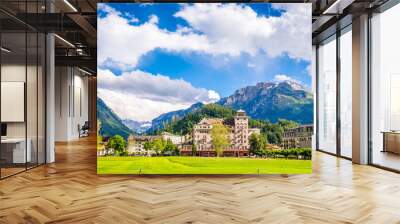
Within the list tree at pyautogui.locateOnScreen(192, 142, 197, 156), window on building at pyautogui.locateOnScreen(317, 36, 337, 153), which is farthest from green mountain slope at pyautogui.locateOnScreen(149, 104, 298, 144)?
window on building at pyautogui.locateOnScreen(317, 36, 337, 153)

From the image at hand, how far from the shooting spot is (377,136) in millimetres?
7730

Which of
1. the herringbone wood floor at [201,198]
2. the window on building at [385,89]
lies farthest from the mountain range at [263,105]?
the window on building at [385,89]

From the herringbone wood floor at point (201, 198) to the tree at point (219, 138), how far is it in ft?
1.65

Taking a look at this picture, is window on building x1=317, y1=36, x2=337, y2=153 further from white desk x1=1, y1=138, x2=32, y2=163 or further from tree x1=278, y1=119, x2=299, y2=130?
white desk x1=1, y1=138, x2=32, y2=163

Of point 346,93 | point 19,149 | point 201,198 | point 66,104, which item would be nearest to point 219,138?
point 201,198

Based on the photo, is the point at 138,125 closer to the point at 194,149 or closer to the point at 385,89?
the point at 194,149

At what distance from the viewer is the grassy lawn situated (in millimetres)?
6340

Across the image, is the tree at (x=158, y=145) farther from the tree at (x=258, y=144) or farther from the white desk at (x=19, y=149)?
the white desk at (x=19, y=149)

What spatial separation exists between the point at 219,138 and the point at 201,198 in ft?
5.61

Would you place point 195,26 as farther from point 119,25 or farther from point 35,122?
point 35,122

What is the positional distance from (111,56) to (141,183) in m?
2.18

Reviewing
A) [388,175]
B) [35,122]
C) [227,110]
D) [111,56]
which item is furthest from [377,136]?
[35,122]

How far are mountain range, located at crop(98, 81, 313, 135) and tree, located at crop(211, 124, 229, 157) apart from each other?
0.41 m

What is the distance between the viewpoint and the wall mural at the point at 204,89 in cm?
634
